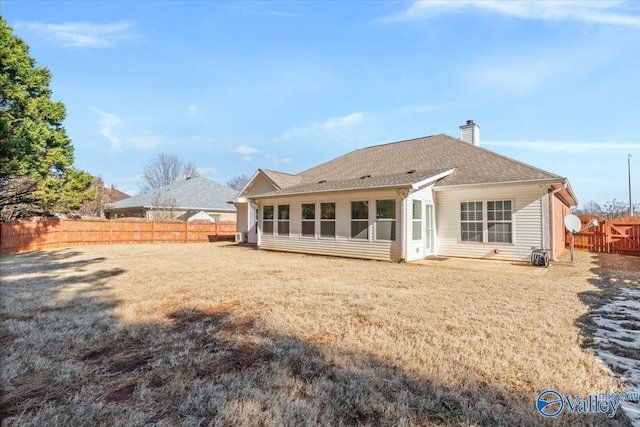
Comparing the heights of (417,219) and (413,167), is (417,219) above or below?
below

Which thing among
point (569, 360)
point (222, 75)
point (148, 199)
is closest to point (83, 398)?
point (569, 360)

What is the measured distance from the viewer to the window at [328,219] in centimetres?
1264

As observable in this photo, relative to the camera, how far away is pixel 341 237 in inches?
485

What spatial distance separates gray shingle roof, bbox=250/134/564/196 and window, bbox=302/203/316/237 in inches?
30.0

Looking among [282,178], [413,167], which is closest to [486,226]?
[413,167]

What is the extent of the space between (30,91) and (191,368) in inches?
730

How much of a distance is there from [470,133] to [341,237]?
8903 mm

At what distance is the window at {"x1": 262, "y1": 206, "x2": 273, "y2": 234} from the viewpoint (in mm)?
15263

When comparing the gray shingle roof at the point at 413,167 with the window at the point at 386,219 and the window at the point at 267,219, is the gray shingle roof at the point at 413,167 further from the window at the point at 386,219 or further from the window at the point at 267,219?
the window at the point at 267,219

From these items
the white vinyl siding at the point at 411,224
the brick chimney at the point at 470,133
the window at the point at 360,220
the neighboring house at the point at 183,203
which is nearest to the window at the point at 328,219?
the window at the point at 360,220

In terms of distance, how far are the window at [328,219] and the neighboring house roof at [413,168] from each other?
79 cm

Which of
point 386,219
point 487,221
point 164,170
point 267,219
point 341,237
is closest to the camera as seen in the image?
point 487,221

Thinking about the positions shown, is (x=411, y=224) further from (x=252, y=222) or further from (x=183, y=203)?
(x=183, y=203)

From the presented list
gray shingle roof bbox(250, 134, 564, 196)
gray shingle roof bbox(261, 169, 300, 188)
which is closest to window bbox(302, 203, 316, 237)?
gray shingle roof bbox(250, 134, 564, 196)
